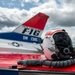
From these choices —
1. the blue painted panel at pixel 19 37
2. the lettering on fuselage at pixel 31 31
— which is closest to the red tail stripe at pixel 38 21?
the lettering on fuselage at pixel 31 31

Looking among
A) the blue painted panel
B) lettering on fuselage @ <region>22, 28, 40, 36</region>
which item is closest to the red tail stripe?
lettering on fuselage @ <region>22, 28, 40, 36</region>

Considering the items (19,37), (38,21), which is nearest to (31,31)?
(38,21)

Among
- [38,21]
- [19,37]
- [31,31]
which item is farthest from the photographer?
[38,21]

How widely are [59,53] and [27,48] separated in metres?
4.26

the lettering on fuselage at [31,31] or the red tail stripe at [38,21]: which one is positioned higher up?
the red tail stripe at [38,21]

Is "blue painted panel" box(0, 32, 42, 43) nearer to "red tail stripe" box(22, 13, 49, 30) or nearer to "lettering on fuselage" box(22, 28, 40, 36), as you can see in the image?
"lettering on fuselage" box(22, 28, 40, 36)

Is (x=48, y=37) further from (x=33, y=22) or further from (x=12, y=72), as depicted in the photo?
(x=33, y=22)

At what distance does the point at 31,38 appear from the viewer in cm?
930

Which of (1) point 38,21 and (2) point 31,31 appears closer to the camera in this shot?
(2) point 31,31

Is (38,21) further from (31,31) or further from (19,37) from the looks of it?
(19,37)

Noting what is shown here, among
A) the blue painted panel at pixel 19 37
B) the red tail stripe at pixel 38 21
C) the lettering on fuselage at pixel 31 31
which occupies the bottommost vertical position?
the blue painted panel at pixel 19 37

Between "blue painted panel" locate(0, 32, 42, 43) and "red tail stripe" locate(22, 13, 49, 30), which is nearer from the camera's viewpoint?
"blue painted panel" locate(0, 32, 42, 43)

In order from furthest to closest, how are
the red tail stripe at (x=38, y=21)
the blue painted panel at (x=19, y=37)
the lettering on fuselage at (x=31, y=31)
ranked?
the red tail stripe at (x=38, y=21)
the lettering on fuselage at (x=31, y=31)
the blue painted panel at (x=19, y=37)

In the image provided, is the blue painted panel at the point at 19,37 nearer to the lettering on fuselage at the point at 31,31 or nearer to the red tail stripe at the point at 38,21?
the lettering on fuselage at the point at 31,31
